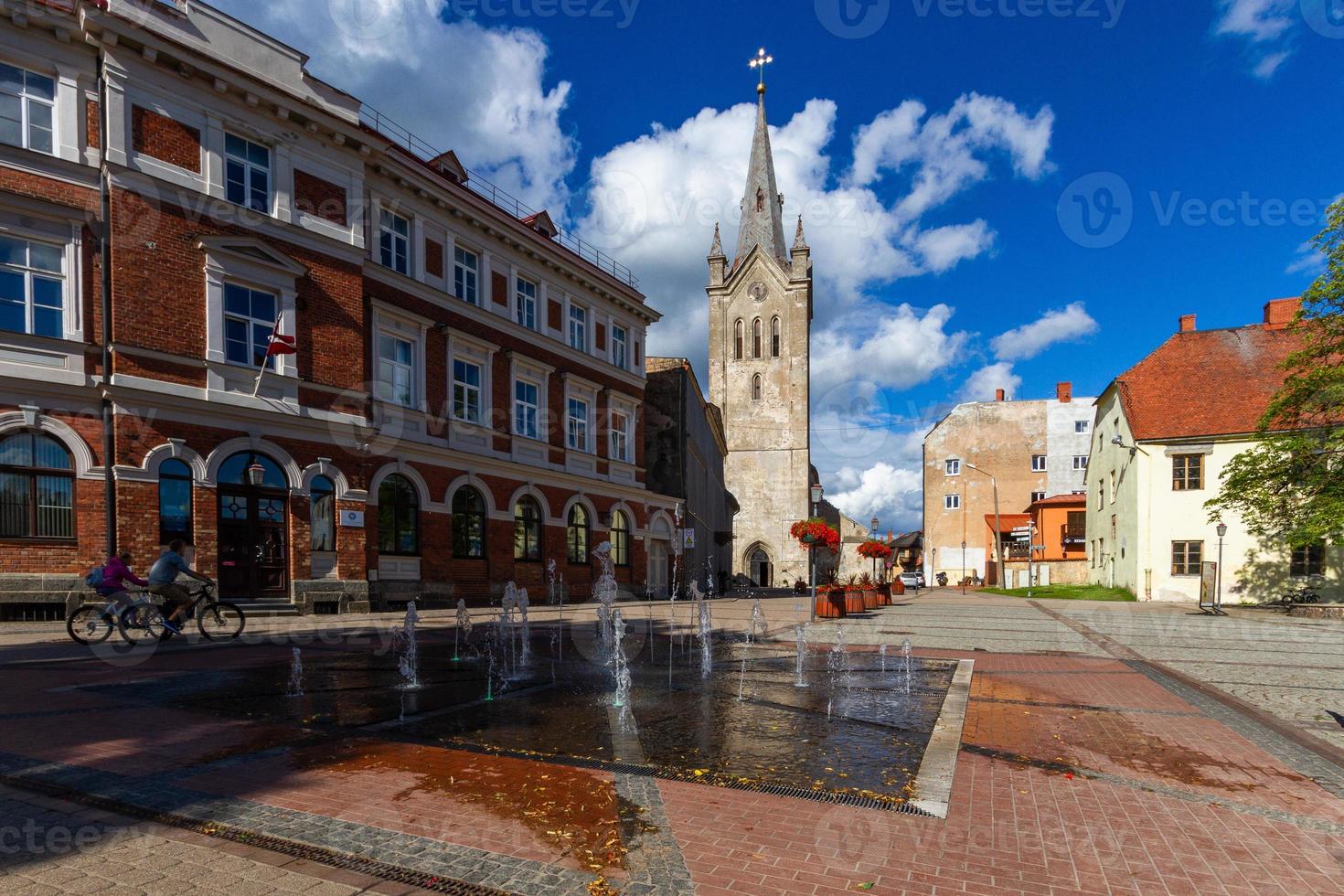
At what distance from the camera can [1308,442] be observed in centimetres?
2350

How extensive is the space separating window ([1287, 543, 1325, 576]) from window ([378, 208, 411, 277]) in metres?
33.6

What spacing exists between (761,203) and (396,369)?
1931 inches

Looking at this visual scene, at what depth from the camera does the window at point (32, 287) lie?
14227 millimetres

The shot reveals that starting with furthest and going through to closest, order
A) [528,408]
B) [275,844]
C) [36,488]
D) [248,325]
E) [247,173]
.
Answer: [528,408] < [247,173] < [248,325] < [36,488] < [275,844]

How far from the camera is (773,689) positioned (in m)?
8.66

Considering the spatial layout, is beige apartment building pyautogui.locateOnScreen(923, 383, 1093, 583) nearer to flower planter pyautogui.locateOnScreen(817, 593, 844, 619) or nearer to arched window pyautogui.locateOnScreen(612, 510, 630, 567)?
arched window pyautogui.locateOnScreen(612, 510, 630, 567)

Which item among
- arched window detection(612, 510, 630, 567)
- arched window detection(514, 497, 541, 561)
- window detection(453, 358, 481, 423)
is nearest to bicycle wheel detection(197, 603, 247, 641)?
window detection(453, 358, 481, 423)

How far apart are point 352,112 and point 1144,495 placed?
3218 cm

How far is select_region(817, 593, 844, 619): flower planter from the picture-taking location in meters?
20.9

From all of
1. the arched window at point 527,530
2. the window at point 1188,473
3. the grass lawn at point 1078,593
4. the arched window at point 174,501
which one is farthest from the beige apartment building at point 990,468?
the arched window at point 174,501

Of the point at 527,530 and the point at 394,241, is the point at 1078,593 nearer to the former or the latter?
the point at 527,530

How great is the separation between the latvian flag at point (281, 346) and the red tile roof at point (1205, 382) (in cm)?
3177

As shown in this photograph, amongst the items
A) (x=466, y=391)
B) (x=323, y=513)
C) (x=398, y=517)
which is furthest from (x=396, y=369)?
(x=323, y=513)

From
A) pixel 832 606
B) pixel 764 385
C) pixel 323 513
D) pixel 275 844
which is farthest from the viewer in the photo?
pixel 764 385
